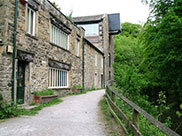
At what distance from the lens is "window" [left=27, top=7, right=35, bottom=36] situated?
27.5ft

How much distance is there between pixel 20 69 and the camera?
802 cm

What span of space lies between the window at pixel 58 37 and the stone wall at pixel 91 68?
12.3 ft

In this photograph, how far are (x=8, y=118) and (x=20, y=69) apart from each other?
2717 millimetres

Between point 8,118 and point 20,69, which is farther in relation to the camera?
point 20,69

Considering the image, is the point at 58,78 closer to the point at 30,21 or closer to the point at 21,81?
the point at 21,81

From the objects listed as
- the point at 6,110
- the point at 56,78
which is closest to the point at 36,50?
the point at 56,78

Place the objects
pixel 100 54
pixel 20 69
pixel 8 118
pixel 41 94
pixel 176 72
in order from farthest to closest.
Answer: pixel 100 54
pixel 176 72
pixel 41 94
pixel 20 69
pixel 8 118

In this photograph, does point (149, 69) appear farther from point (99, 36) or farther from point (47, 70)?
point (99, 36)

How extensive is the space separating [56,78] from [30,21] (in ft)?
13.1

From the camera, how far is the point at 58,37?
11.5 m

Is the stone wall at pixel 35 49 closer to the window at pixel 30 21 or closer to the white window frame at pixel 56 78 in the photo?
the window at pixel 30 21

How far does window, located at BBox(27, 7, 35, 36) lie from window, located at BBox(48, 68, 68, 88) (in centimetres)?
264

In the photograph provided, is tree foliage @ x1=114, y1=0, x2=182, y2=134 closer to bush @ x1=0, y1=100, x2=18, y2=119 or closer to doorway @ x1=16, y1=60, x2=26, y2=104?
doorway @ x1=16, y1=60, x2=26, y2=104

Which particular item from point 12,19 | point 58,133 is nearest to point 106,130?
point 58,133
